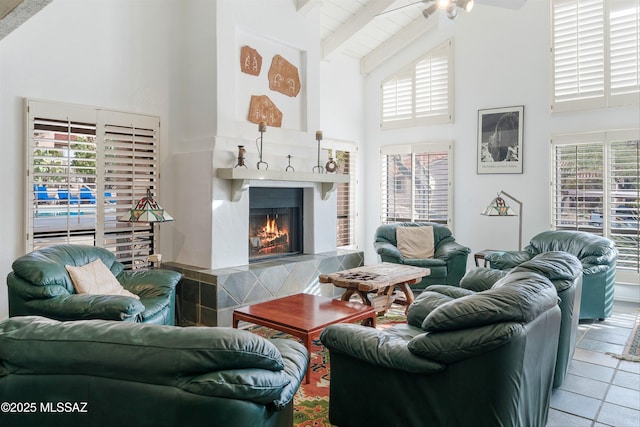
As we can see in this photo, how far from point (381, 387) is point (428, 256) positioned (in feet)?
12.9

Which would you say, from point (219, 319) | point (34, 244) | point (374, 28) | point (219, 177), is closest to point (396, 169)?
point (374, 28)

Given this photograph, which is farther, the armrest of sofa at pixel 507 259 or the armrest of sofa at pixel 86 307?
the armrest of sofa at pixel 507 259

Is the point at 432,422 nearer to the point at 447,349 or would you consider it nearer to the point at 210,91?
the point at 447,349

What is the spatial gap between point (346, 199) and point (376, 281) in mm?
3294

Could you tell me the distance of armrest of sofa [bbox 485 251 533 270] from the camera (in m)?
4.95

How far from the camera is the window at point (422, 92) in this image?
6.78 metres

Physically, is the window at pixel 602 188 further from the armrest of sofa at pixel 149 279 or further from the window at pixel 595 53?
the armrest of sofa at pixel 149 279

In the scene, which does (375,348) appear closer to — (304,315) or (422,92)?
(304,315)

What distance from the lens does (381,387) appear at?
234cm

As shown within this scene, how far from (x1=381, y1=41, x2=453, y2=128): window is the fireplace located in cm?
251

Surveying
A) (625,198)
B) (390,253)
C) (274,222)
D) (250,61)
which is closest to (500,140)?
(625,198)

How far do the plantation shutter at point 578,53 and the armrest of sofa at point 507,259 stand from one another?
2.15 m

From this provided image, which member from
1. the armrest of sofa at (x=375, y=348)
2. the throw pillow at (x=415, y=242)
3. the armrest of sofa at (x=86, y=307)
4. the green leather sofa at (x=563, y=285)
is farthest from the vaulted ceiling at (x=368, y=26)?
the armrest of sofa at (x=375, y=348)

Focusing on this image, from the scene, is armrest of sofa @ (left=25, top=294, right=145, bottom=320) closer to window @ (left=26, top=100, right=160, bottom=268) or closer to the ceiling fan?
window @ (left=26, top=100, right=160, bottom=268)
